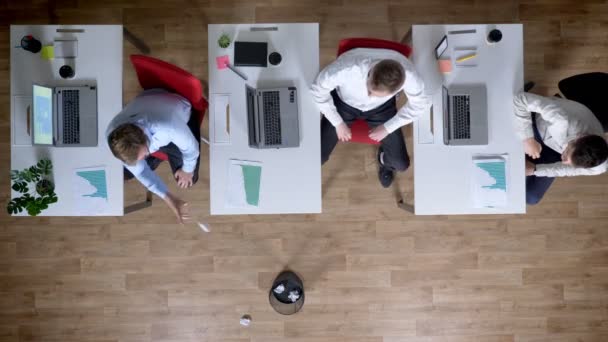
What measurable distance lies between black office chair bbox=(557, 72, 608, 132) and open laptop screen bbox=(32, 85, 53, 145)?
10.3ft

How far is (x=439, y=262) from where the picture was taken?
311 centimetres

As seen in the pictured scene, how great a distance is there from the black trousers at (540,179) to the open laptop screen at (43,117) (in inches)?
115

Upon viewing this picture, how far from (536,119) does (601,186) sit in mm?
1138

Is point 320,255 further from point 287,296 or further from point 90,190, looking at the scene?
point 90,190

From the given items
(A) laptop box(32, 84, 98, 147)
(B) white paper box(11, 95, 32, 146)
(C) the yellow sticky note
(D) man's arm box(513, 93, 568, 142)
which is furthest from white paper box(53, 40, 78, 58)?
(D) man's arm box(513, 93, 568, 142)

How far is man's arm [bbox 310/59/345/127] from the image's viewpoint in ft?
7.06

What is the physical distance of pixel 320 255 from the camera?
10.2ft

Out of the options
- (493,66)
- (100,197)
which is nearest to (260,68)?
(100,197)

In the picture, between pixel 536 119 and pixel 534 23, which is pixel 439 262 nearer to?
pixel 536 119

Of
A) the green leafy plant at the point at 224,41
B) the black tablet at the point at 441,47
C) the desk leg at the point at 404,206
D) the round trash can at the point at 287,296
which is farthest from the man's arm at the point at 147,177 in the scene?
the black tablet at the point at 441,47

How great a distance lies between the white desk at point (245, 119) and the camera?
2295 mm

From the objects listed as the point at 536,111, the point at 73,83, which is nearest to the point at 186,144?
the point at 73,83

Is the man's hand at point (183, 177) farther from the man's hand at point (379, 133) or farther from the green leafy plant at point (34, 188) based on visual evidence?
the man's hand at point (379, 133)

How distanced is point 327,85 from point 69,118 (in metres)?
1.50
